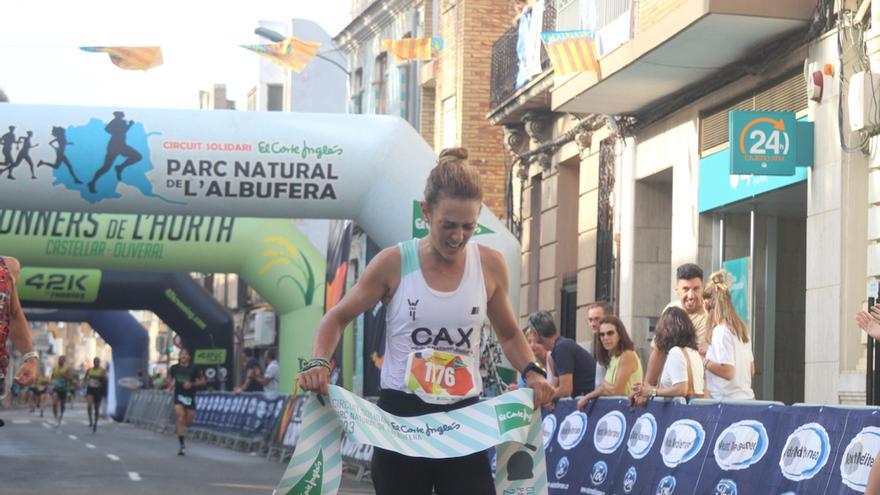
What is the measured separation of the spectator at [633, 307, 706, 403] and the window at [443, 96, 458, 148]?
18.4 metres

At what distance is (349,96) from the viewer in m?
39.4

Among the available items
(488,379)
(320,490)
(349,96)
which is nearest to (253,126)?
(488,379)

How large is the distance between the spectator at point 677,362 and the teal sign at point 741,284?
6381 millimetres

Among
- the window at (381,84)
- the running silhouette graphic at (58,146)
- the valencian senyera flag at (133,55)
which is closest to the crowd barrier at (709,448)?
the running silhouette graphic at (58,146)

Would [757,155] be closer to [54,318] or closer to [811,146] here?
[811,146]

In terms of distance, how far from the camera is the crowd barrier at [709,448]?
8328 mm

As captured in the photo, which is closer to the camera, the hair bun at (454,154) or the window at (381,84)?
the hair bun at (454,154)

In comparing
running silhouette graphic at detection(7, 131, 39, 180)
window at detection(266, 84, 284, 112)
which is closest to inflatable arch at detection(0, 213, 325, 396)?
running silhouette graphic at detection(7, 131, 39, 180)

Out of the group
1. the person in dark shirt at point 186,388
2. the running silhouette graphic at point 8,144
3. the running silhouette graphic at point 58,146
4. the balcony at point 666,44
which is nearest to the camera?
the balcony at point 666,44

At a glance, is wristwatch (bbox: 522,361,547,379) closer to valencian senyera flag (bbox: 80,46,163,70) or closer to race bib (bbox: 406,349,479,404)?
race bib (bbox: 406,349,479,404)

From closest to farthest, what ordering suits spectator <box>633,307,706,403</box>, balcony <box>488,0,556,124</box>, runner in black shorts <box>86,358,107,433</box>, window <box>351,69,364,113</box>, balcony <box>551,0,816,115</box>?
spectator <box>633,307,706,403</box>
balcony <box>551,0,816,115</box>
balcony <box>488,0,556,124</box>
runner in black shorts <box>86,358,107,433</box>
window <box>351,69,364,113</box>

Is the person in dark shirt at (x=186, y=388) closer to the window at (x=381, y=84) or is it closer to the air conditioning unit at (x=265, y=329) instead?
the window at (x=381, y=84)

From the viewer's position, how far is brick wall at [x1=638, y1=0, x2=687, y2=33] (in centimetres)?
1750

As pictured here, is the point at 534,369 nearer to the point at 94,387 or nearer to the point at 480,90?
the point at 480,90
